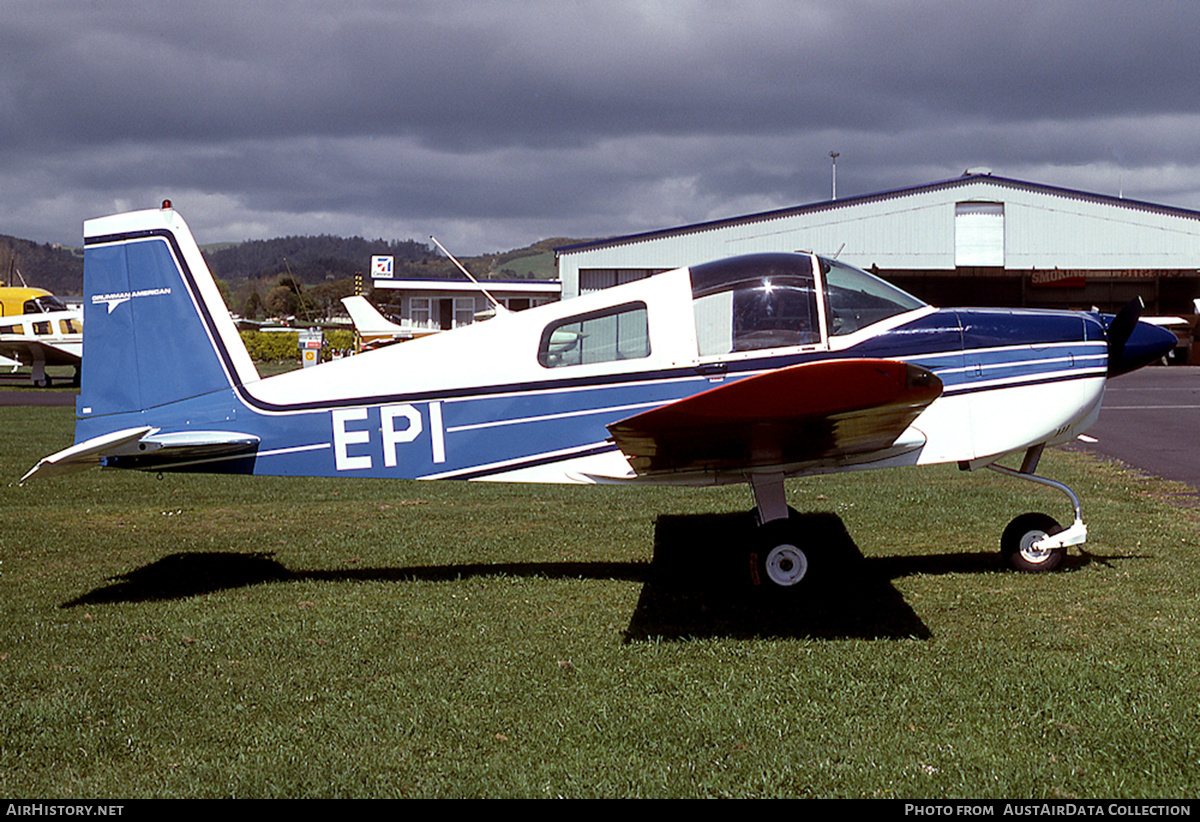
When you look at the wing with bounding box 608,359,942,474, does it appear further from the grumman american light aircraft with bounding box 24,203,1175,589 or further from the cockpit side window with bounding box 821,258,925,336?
the cockpit side window with bounding box 821,258,925,336

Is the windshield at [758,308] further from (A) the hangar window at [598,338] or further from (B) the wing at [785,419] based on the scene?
(B) the wing at [785,419]

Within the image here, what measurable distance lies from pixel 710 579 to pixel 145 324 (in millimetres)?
4522

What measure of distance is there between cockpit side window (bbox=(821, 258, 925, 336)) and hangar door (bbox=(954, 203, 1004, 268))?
37.5 m

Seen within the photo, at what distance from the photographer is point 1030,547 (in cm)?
685

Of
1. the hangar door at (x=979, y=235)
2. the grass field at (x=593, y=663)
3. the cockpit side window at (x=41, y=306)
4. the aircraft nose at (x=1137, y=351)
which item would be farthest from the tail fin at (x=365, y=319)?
the aircraft nose at (x=1137, y=351)

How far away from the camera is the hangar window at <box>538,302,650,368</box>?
638cm

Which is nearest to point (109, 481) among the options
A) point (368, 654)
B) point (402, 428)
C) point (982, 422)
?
point (402, 428)

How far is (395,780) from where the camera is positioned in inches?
148

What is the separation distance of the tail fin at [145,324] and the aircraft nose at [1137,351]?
20.3ft

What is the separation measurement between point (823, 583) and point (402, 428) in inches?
124

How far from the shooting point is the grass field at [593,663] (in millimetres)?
3814

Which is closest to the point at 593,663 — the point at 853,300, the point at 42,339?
the point at 853,300

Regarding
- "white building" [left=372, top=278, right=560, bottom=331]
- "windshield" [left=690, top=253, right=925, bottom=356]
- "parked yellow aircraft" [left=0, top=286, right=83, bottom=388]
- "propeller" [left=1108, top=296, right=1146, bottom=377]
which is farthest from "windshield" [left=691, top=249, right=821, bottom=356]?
"white building" [left=372, top=278, right=560, bottom=331]
